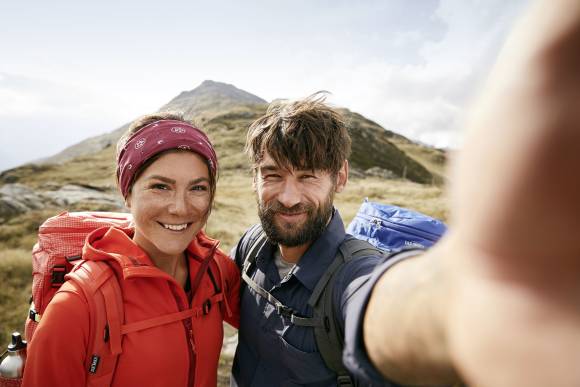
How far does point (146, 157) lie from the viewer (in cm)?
227

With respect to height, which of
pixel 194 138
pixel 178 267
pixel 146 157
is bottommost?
pixel 178 267

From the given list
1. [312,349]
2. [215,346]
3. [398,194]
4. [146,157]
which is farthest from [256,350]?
Answer: [398,194]

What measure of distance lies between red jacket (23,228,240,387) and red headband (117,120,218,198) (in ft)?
1.47

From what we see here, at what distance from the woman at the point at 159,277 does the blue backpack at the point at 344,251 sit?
370 mm

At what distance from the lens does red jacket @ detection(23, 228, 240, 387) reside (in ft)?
5.80

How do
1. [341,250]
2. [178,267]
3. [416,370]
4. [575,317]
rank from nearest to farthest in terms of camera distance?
[575,317], [416,370], [341,250], [178,267]

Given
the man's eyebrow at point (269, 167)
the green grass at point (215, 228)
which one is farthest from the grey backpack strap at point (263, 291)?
the green grass at point (215, 228)

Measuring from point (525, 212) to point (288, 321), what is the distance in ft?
6.32

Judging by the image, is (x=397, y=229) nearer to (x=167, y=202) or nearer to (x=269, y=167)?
(x=269, y=167)

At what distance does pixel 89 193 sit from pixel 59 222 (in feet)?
58.1

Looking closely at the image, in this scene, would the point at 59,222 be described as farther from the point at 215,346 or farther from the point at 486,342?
the point at 486,342

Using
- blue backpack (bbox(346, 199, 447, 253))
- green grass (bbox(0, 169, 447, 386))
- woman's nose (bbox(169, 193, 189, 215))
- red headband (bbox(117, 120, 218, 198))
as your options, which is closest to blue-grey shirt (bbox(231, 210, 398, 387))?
blue backpack (bbox(346, 199, 447, 253))

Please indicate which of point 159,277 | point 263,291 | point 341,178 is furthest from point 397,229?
point 159,277

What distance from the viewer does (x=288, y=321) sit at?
2.09 metres
